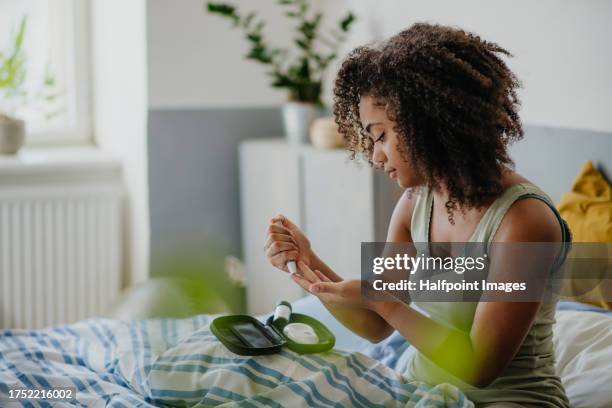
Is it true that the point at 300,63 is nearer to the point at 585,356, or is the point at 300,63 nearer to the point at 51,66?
the point at 51,66

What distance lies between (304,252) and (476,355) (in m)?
0.35

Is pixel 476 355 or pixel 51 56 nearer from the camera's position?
pixel 476 355

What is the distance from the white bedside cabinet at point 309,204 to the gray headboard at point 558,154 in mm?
415

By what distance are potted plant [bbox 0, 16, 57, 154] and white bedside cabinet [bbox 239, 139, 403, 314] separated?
2.68 ft

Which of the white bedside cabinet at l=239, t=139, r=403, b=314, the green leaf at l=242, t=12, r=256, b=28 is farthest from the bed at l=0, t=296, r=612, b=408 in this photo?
the green leaf at l=242, t=12, r=256, b=28

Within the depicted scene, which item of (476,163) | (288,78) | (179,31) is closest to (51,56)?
(179,31)

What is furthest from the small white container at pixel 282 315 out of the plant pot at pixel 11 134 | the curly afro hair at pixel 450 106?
the plant pot at pixel 11 134

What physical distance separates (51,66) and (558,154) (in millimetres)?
2117

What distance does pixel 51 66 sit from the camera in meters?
3.15

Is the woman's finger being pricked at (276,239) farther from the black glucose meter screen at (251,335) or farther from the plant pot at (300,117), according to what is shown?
the plant pot at (300,117)

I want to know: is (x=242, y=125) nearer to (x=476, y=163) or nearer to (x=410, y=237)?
(x=410, y=237)

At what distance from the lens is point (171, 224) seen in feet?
9.39

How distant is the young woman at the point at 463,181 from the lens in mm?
1163

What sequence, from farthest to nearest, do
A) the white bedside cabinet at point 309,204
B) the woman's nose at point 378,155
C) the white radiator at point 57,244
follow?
the white radiator at point 57,244
the white bedside cabinet at point 309,204
the woman's nose at point 378,155
